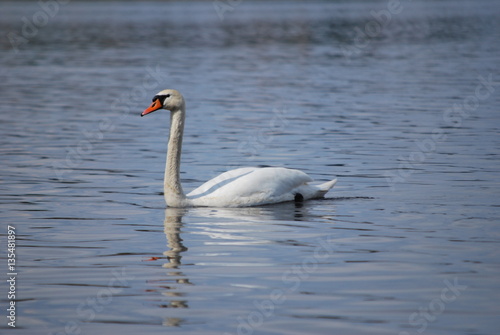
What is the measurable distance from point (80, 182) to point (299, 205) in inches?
157

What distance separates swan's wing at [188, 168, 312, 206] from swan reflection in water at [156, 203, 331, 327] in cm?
12

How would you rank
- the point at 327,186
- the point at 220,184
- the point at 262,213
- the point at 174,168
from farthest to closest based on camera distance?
the point at 327,186
the point at 220,184
the point at 174,168
the point at 262,213

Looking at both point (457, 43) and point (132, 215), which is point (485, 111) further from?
point (457, 43)

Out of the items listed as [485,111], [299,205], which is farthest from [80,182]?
[485,111]

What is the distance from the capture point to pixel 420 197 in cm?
1385

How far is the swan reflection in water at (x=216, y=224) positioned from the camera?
31.5 ft

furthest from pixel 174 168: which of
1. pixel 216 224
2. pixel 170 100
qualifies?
pixel 216 224

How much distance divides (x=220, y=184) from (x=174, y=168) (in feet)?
2.16

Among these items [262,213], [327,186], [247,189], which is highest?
[327,186]

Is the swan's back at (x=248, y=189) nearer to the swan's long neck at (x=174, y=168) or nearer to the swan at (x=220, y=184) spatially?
the swan at (x=220, y=184)

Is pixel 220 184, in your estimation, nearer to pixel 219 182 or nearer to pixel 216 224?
pixel 219 182

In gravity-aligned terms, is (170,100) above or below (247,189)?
above

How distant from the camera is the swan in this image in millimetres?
13211

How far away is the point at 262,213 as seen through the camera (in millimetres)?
13055
